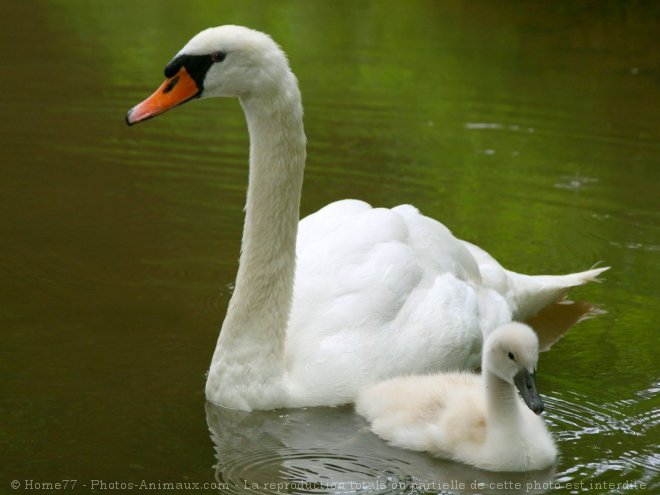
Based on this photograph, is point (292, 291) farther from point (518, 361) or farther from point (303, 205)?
point (303, 205)

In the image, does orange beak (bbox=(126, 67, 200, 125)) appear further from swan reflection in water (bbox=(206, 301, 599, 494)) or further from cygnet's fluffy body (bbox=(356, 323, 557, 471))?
cygnet's fluffy body (bbox=(356, 323, 557, 471))

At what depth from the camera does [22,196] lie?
1004 cm

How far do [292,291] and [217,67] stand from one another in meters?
1.21

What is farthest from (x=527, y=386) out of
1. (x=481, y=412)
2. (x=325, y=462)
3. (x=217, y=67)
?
(x=217, y=67)

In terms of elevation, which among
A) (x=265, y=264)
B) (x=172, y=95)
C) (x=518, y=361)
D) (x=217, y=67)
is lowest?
(x=518, y=361)

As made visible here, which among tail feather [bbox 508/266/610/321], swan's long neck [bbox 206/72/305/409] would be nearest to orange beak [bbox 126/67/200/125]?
swan's long neck [bbox 206/72/305/409]

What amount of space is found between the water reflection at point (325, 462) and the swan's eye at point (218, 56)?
1715 millimetres

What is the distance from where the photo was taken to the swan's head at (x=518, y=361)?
19.5 feet

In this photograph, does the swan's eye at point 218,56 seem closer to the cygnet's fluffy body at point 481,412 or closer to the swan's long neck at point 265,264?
the swan's long neck at point 265,264

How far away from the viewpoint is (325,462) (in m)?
6.10

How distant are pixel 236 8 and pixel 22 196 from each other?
10.1 metres

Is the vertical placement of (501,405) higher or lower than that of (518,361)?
lower

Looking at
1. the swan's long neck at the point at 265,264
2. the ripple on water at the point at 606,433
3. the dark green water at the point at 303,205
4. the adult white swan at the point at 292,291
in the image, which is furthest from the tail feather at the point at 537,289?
the swan's long neck at the point at 265,264

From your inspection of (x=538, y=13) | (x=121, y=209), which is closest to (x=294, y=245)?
(x=121, y=209)
